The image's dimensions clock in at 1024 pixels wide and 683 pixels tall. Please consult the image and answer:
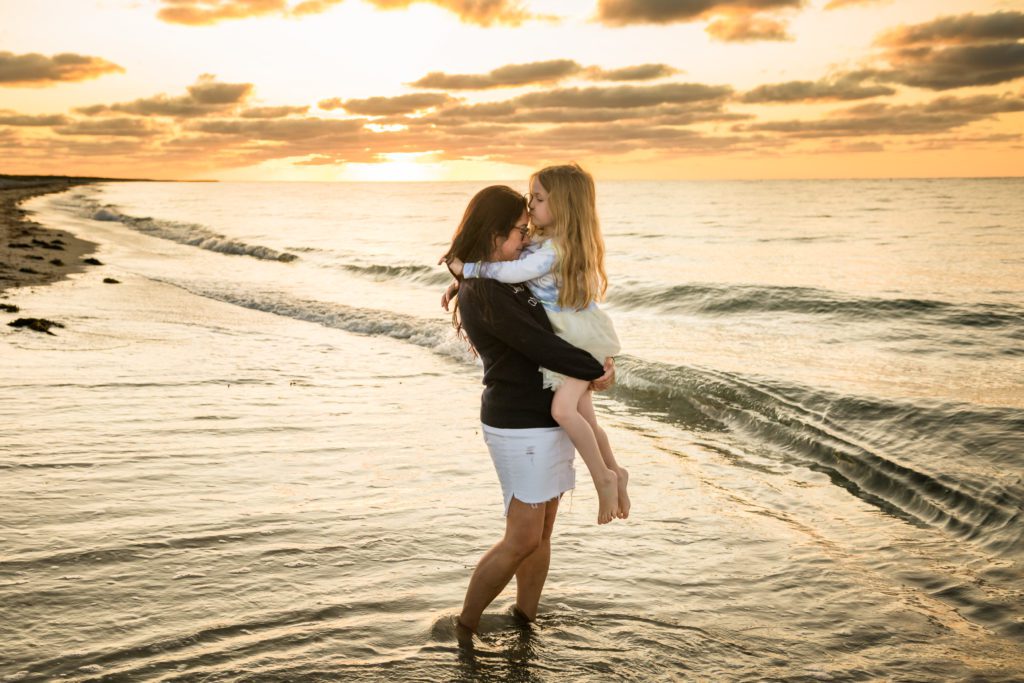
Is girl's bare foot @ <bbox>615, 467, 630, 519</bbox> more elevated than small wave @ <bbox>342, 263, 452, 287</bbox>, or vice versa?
girl's bare foot @ <bbox>615, 467, 630, 519</bbox>

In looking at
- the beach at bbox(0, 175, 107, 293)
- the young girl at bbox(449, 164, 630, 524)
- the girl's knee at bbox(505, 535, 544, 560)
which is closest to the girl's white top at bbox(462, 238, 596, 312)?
the young girl at bbox(449, 164, 630, 524)

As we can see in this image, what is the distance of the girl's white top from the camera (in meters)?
3.68

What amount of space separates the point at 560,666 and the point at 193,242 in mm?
38291

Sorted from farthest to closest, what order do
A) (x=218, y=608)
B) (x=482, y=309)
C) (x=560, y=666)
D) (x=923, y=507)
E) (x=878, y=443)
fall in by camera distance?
(x=878, y=443) → (x=923, y=507) → (x=218, y=608) → (x=560, y=666) → (x=482, y=309)

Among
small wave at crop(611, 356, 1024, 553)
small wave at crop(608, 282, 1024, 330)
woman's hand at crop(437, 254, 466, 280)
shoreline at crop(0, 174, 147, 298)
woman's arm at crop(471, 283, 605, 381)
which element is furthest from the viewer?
shoreline at crop(0, 174, 147, 298)

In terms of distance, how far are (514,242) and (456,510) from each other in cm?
298

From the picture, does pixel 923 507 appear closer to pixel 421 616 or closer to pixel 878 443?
pixel 878 443

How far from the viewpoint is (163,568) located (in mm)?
4969

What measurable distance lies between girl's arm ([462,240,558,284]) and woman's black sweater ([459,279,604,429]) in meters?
0.04

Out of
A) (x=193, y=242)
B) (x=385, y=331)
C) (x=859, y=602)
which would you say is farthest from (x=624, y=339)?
(x=193, y=242)

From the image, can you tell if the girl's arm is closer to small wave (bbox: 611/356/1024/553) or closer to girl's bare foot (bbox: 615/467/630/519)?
girl's bare foot (bbox: 615/467/630/519)

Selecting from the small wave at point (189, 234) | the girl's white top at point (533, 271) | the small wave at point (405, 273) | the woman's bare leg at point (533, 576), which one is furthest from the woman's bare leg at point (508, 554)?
the small wave at point (189, 234)

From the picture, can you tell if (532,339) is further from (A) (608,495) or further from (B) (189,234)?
(B) (189,234)

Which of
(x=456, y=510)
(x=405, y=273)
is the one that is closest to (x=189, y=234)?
(x=405, y=273)
